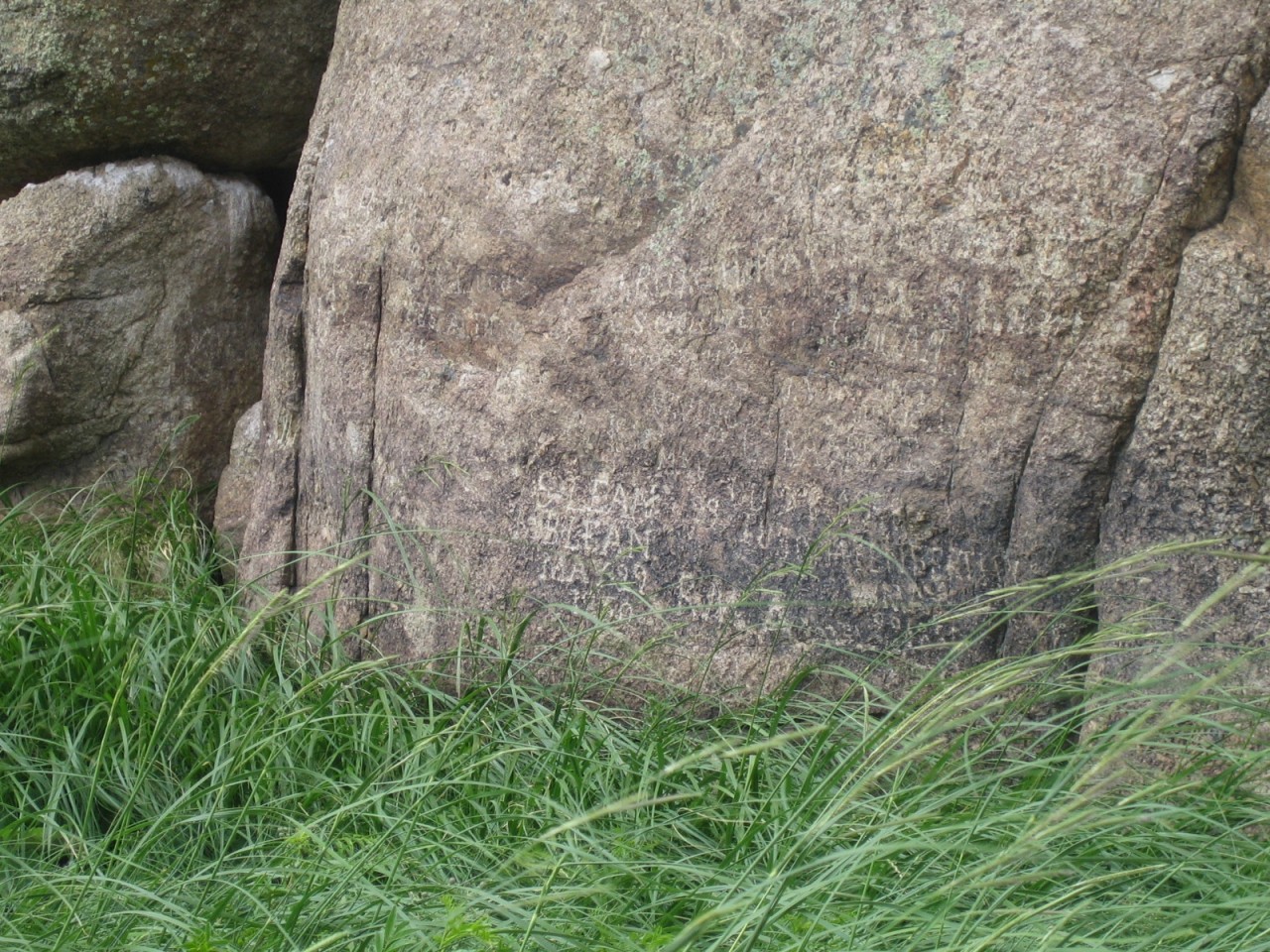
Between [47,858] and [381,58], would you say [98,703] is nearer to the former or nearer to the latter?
[47,858]

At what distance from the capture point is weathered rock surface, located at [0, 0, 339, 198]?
2.97 metres

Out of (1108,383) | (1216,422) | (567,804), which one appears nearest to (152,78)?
(567,804)

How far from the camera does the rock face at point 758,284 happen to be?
6.56 feet

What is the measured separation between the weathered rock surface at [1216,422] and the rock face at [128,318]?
87.9 inches

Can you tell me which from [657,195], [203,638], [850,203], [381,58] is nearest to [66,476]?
[203,638]

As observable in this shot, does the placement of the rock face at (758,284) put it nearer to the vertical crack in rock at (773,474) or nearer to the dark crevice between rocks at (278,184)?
the vertical crack in rock at (773,474)

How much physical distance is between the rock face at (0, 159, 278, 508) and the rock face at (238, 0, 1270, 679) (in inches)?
30.0

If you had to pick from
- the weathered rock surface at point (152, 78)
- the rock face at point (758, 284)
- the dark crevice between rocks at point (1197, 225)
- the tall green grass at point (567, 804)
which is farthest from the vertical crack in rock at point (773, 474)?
the weathered rock surface at point (152, 78)

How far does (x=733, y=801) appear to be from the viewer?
185cm

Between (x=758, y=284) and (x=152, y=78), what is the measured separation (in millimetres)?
1670

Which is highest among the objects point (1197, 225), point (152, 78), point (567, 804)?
point (152, 78)

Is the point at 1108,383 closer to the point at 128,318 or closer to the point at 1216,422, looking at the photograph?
the point at 1216,422

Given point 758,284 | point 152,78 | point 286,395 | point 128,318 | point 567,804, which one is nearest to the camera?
point 567,804

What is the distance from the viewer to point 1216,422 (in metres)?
1.95
